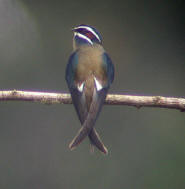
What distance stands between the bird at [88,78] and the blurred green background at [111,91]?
0.19 meters

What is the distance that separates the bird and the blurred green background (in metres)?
0.19

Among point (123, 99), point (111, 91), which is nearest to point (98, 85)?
point (123, 99)

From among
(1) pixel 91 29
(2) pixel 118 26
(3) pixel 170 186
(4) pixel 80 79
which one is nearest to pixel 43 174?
(4) pixel 80 79

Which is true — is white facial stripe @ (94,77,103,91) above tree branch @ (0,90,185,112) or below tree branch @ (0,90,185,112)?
above

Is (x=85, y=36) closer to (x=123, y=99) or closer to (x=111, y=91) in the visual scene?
(x=111, y=91)

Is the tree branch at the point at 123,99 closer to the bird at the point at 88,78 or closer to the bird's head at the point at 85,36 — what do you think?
the bird at the point at 88,78

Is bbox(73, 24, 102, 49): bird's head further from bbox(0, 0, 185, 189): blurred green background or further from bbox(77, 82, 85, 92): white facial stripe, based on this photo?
bbox(77, 82, 85, 92): white facial stripe

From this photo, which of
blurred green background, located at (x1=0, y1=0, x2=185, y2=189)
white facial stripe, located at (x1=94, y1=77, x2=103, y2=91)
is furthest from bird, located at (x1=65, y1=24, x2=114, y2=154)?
blurred green background, located at (x1=0, y1=0, x2=185, y2=189)

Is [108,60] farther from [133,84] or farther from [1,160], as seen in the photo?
[1,160]

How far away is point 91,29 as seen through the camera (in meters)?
2.29

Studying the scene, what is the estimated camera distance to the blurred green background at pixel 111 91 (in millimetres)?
2203

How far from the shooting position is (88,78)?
1.95 meters

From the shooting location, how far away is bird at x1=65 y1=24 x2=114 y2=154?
1.86 metres

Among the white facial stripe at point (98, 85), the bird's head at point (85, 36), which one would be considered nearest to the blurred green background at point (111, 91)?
the bird's head at point (85, 36)
